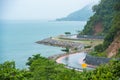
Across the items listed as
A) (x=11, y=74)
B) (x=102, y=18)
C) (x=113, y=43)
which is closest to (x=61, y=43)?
(x=102, y=18)

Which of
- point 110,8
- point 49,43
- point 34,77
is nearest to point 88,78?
point 34,77

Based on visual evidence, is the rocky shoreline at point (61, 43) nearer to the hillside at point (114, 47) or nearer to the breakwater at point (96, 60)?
the breakwater at point (96, 60)

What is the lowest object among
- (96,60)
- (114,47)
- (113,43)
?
(96,60)

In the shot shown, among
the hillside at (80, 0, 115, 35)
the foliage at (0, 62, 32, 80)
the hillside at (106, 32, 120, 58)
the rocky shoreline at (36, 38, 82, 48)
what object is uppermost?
the hillside at (80, 0, 115, 35)

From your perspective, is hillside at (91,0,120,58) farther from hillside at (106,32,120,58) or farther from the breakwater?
the breakwater

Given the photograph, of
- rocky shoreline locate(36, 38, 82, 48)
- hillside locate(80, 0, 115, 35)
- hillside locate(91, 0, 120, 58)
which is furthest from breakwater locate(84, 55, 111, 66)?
hillside locate(80, 0, 115, 35)

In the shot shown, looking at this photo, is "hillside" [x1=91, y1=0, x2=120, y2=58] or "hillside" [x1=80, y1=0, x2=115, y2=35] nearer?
"hillside" [x1=91, y1=0, x2=120, y2=58]

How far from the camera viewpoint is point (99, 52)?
251 feet

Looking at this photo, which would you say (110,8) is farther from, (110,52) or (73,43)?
(110,52)

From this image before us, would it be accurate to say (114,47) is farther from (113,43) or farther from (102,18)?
(102,18)

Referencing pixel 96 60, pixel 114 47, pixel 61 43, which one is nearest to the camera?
pixel 96 60

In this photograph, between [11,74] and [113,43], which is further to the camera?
[113,43]

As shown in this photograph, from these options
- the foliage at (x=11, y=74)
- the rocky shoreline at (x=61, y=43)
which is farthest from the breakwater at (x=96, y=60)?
the rocky shoreline at (x=61, y=43)

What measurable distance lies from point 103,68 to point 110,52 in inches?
1395
